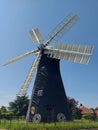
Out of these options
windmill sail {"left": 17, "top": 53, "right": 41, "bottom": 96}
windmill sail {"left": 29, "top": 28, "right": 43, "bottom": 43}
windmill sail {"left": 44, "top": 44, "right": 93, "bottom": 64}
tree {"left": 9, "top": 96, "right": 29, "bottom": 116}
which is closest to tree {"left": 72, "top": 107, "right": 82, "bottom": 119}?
tree {"left": 9, "top": 96, "right": 29, "bottom": 116}

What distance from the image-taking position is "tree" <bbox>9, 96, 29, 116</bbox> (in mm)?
75312

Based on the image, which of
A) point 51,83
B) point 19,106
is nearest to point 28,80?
point 51,83

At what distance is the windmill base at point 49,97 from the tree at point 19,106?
39617 millimetres

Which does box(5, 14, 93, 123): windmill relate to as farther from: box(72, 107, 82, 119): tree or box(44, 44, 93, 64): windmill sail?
box(72, 107, 82, 119): tree

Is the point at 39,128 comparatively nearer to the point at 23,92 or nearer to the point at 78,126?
the point at 78,126

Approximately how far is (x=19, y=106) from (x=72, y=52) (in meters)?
43.7

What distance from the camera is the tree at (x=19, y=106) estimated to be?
75.3 metres

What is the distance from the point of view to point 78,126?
29531 mm

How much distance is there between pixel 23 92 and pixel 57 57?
6875 mm

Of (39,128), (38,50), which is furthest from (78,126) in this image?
(38,50)

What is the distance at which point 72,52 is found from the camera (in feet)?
119

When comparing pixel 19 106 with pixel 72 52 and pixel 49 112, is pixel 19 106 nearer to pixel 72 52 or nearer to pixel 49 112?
pixel 49 112

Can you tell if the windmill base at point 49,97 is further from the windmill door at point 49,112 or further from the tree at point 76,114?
the tree at point 76,114

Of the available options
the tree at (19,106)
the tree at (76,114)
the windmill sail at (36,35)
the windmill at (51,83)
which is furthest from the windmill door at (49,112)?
the tree at (19,106)
